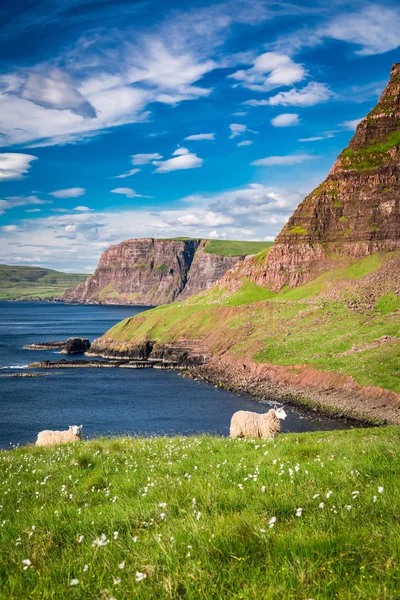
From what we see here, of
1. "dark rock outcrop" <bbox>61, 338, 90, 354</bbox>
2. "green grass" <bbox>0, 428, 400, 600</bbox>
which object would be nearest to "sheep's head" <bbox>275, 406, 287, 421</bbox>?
"green grass" <bbox>0, 428, 400, 600</bbox>

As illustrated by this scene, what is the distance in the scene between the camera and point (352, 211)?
119062 mm

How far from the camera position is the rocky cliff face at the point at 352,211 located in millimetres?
113875

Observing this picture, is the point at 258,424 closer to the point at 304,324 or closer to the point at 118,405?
the point at 118,405

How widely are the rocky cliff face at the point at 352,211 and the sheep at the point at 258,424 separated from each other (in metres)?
95.7

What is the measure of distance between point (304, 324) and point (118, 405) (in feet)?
135

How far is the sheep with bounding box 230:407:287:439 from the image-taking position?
944 inches

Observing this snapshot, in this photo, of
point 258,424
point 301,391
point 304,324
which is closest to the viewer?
point 258,424

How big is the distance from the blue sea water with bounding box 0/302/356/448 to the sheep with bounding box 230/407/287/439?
17789 millimetres

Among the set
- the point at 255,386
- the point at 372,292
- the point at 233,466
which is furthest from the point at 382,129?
the point at 233,466

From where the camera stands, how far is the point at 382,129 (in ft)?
405

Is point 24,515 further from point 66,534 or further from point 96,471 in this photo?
point 96,471

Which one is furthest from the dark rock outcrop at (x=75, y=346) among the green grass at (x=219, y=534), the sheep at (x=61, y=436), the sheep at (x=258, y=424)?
the green grass at (x=219, y=534)

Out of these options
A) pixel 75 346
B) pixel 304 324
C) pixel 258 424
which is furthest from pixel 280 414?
pixel 75 346

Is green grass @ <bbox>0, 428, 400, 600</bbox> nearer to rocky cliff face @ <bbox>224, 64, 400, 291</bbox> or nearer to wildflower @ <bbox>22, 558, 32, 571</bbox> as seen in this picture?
wildflower @ <bbox>22, 558, 32, 571</bbox>
